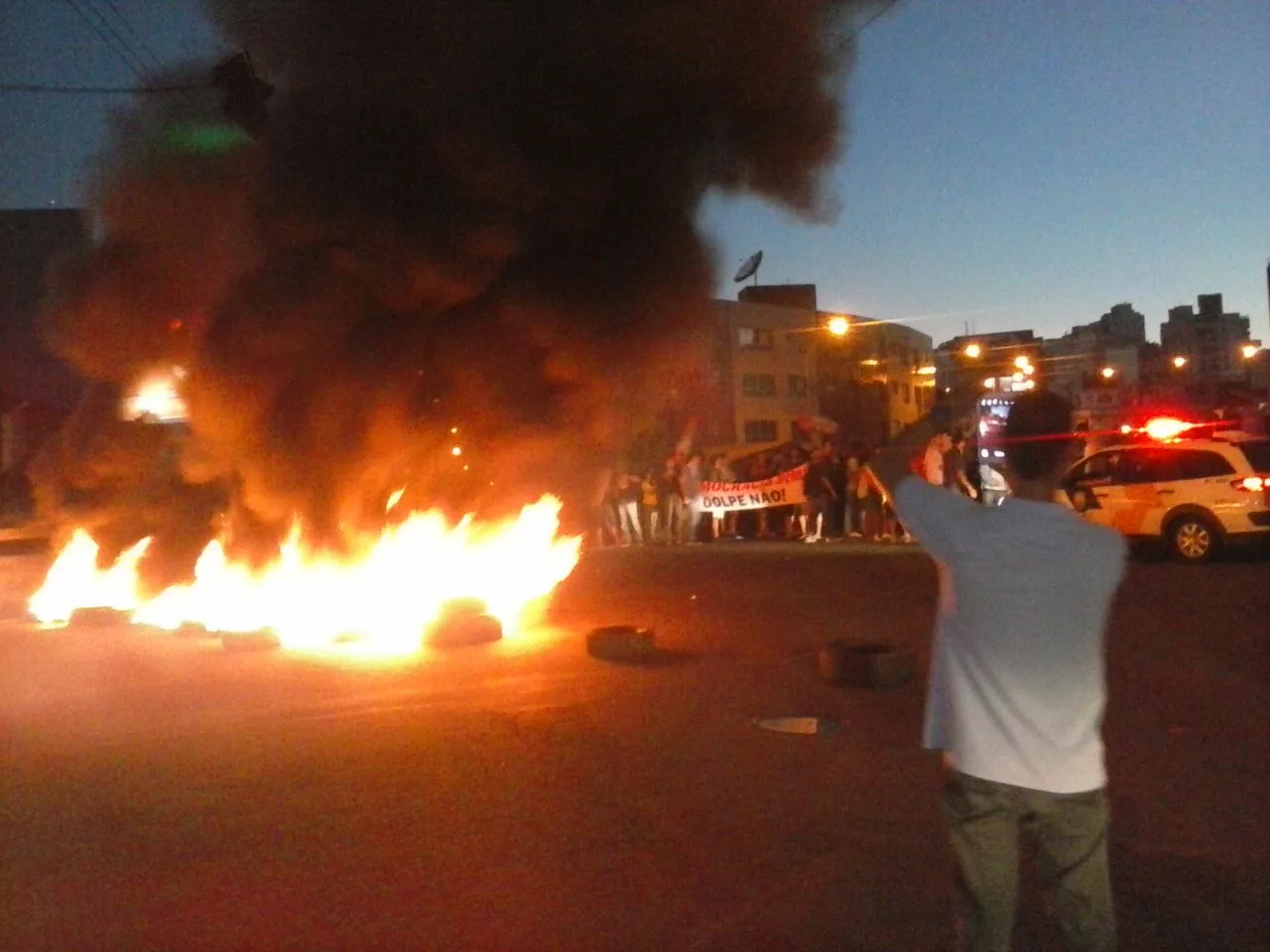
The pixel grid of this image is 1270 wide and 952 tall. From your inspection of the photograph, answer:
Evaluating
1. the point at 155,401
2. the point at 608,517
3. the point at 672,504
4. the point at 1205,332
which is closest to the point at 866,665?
the point at 155,401

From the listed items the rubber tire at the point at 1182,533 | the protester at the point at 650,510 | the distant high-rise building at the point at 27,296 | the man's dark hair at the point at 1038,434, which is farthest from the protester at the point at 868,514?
the distant high-rise building at the point at 27,296

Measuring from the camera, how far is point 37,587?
16.0m

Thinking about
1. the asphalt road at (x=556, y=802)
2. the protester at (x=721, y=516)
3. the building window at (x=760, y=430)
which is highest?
the building window at (x=760, y=430)

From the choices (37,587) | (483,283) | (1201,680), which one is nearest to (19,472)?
(37,587)

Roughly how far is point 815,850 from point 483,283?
10.6m

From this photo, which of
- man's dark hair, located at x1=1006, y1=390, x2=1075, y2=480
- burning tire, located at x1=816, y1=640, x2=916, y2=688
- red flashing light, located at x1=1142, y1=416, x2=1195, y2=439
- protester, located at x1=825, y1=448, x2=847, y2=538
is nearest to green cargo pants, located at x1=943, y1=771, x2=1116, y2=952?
man's dark hair, located at x1=1006, y1=390, x2=1075, y2=480

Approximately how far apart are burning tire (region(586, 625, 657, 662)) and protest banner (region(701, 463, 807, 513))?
34.0ft

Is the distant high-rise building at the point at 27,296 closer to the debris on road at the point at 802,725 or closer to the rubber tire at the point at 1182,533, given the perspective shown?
the rubber tire at the point at 1182,533

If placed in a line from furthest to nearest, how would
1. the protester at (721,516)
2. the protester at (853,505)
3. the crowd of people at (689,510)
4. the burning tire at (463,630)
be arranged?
1. the protester at (721,516)
2. the crowd of people at (689,510)
3. the protester at (853,505)
4. the burning tire at (463,630)

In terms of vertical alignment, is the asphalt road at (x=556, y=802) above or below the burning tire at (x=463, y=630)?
below

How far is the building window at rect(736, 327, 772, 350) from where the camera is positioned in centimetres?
4823

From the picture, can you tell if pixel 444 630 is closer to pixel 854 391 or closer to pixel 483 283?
pixel 483 283

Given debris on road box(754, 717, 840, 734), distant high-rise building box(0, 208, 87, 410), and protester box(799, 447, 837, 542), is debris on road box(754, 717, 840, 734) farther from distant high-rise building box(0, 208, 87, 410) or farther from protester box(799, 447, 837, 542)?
distant high-rise building box(0, 208, 87, 410)

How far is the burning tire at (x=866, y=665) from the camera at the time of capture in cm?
856
